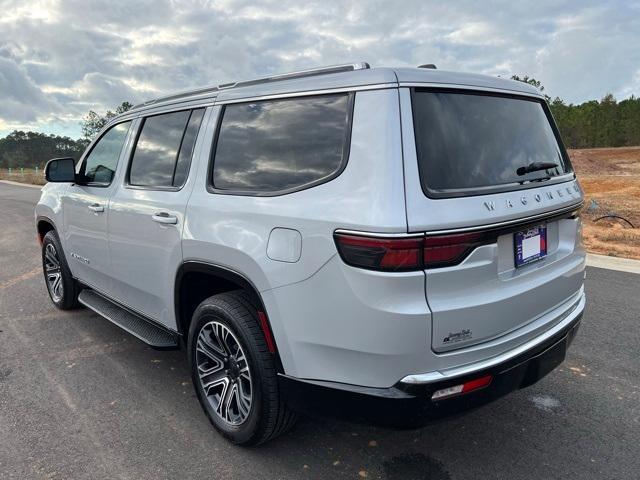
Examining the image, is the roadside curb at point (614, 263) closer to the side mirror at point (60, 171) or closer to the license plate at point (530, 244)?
the license plate at point (530, 244)

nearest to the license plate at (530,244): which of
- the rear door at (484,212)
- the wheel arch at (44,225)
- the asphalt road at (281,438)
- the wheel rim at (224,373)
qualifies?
the rear door at (484,212)

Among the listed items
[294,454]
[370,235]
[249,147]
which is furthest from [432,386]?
[249,147]

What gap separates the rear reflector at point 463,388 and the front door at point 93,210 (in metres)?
2.75

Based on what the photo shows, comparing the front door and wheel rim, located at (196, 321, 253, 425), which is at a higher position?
the front door

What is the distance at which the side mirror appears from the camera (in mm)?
4043

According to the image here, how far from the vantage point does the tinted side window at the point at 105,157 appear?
385 centimetres

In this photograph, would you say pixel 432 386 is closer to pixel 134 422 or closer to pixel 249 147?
pixel 249 147

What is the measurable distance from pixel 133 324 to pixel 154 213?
0.94 meters

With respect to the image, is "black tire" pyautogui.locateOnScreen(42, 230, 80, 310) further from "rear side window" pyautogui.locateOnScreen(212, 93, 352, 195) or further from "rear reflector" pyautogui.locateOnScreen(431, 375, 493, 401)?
"rear reflector" pyautogui.locateOnScreen(431, 375, 493, 401)

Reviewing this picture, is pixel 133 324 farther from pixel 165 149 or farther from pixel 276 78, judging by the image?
pixel 276 78

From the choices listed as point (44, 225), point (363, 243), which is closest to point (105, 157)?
point (44, 225)

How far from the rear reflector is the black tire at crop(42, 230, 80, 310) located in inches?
152

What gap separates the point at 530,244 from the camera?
7.88 ft

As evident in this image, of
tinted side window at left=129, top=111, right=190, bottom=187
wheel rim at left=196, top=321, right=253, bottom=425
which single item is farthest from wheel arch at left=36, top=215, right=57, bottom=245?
wheel rim at left=196, top=321, right=253, bottom=425
